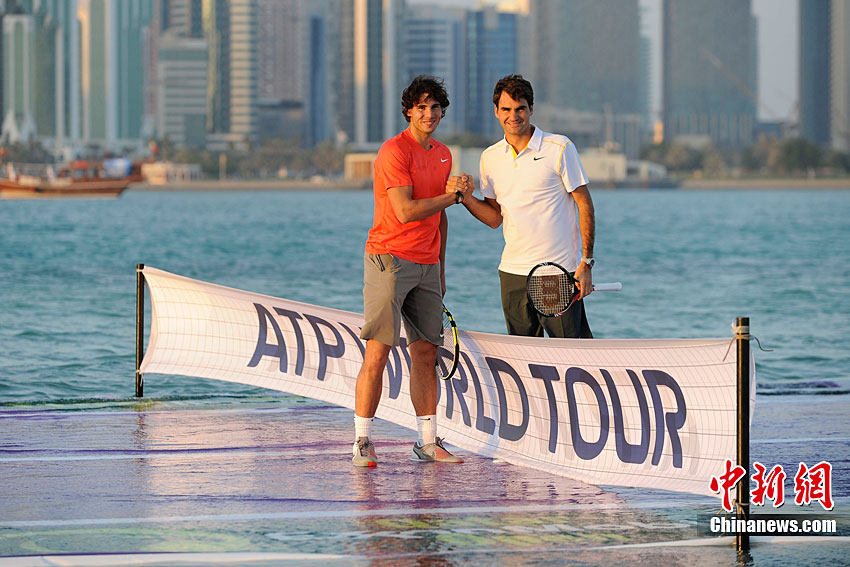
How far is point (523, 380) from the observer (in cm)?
689

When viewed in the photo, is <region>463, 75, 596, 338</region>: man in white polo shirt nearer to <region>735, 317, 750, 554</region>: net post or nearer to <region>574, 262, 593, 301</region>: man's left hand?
<region>574, 262, 593, 301</region>: man's left hand

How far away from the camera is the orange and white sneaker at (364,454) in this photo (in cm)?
700

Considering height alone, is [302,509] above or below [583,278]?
below

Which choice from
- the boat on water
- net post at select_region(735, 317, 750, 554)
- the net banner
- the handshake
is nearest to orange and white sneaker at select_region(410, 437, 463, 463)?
the net banner

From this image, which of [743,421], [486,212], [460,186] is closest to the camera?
[743,421]

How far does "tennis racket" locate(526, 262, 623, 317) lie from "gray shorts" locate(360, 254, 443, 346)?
0.51 metres

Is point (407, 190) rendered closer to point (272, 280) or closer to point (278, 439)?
point (278, 439)

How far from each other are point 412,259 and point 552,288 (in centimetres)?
76

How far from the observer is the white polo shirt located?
6.98 m

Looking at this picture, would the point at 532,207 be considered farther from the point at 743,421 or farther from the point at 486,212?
the point at 743,421

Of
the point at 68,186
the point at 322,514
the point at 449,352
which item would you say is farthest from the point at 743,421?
the point at 68,186

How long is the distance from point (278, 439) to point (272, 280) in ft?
121

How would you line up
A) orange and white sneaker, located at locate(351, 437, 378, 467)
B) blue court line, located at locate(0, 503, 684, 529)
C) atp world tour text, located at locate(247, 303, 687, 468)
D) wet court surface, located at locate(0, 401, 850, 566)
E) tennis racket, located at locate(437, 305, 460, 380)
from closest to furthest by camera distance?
wet court surface, located at locate(0, 401, 850, 566)
blue court line, located at locate(0, 503, 684, 529)
atp world tour text, located at locate(247, 303, 687, 468)
orange and white sneaker, located at locate(351, 437, 378, 467)
tennis racket, located at locate(437, 305, 460, 380)

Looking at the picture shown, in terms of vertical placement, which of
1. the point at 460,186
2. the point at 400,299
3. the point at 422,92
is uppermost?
the point at 422,92
